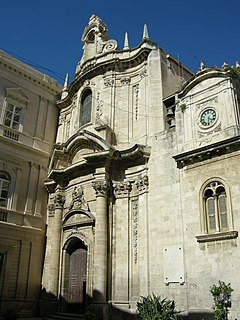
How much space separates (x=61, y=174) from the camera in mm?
16469

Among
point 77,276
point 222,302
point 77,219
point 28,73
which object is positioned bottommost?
point 222,302

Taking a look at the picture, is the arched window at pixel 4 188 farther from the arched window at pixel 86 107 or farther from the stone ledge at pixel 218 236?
the stone ledge at pixel 218 236

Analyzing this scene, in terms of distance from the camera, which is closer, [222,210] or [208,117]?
[222,210]

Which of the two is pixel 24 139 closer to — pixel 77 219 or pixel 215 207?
pixel 77 219

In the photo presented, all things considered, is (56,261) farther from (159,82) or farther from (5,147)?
(159,82)

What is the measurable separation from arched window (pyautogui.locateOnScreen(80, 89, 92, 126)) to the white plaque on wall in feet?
27.0

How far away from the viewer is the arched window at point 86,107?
57.9 feet

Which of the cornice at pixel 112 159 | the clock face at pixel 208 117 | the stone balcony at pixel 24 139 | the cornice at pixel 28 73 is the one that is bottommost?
the cornice at pixel 112 159

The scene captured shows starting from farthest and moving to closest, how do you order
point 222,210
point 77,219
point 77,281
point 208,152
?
point 77,219 < point 77,281 < point 208,152 < point 222,210

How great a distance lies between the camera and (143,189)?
1369 cm

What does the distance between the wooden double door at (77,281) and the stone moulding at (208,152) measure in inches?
233

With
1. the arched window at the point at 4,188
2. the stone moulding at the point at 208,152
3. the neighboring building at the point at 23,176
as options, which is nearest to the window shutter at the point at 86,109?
the neighboring building at the point at 23,176

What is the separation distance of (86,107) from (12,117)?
378 centimetres

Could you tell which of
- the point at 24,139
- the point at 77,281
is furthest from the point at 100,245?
the point at 24,139
